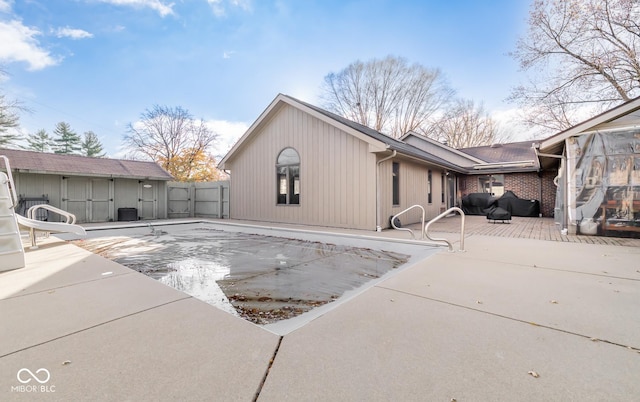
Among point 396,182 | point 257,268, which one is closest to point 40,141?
point 396,182

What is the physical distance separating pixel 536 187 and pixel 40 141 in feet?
125

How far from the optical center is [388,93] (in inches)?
828

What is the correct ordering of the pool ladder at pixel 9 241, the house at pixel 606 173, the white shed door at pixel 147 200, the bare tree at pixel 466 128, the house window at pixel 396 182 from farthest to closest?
the bare tree at pixel 466 128 → the white shed door at pixel 147 200 → the house window at pixel 396 182 → the house at pixel 606 173 → the pool ladder at pixel 9 241

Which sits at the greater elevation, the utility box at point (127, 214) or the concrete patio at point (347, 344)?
the utility box at point (127, 214)

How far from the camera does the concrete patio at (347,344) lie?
1.38 meters

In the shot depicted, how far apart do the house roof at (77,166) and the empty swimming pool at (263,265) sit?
3.52 metres

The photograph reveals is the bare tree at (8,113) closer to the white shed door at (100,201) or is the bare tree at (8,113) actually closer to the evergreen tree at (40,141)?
the evergreen tree at (40,141)

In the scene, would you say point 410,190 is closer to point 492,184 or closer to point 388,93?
point 492,184

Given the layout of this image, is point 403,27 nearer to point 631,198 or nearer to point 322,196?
point 322,196

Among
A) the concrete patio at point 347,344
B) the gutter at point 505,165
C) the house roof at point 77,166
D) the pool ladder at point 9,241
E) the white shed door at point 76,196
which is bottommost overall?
the concrete patio at point 347,344

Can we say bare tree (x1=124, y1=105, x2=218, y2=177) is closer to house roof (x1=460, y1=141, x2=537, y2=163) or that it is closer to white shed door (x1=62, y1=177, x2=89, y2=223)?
white shed door (x1=62, y1=177, x2=89, y2=223)

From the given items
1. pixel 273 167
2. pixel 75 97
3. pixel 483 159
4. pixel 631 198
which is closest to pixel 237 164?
pixel 273 167

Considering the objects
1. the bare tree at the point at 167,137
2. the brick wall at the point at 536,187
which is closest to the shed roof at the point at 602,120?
the brick wall at the point at 536,187

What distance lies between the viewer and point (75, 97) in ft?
55.3
